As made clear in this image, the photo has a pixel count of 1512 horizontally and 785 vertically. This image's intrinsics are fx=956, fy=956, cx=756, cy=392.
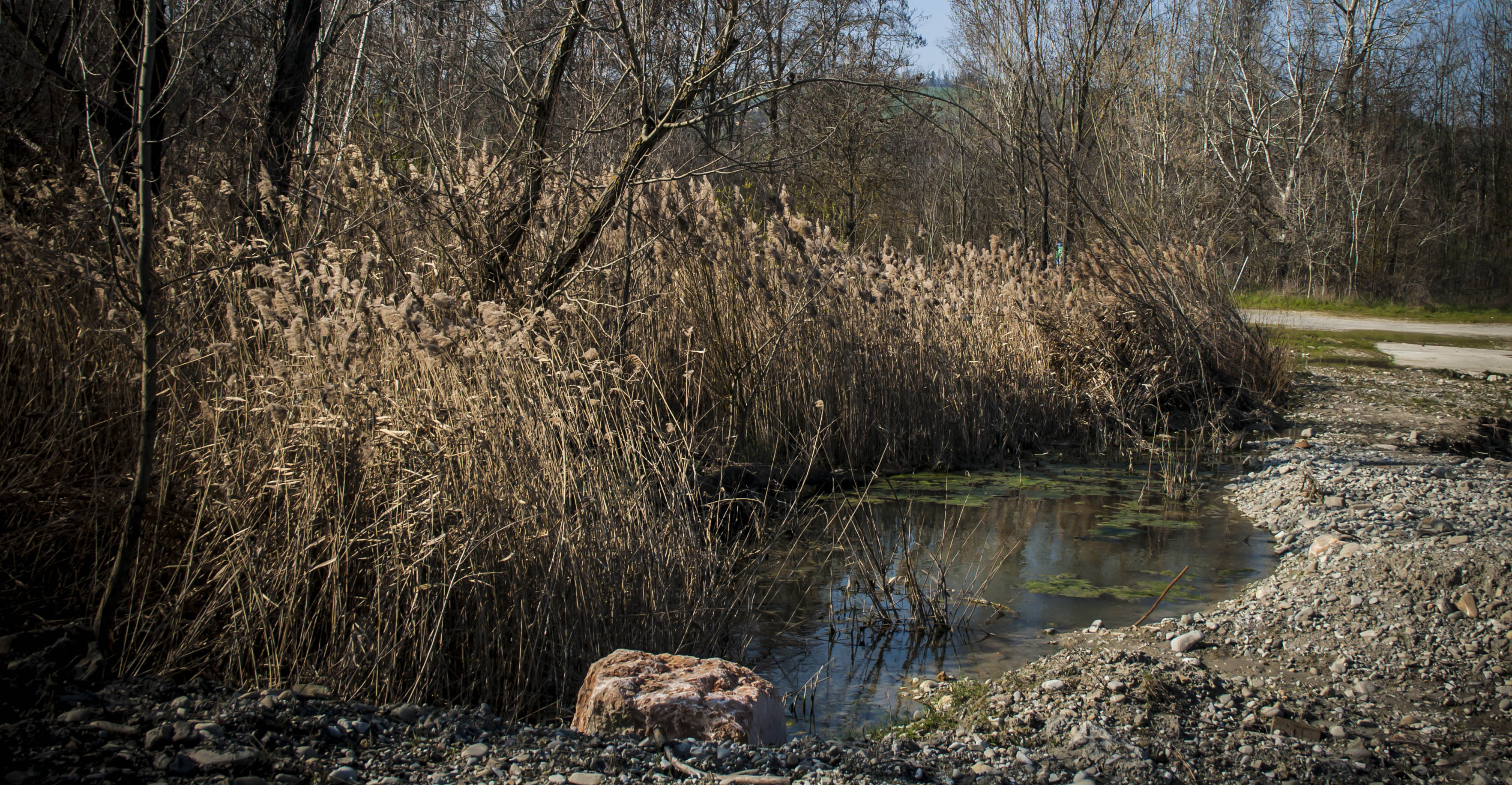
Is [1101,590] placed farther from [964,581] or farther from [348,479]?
[348,479]

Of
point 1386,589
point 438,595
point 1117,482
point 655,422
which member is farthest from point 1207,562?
point 438,595

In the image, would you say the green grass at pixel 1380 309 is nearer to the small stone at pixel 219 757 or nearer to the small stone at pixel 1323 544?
the small stone at pixel 1323 544

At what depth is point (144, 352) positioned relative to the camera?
2.76 metres

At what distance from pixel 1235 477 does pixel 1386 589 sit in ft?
10.2

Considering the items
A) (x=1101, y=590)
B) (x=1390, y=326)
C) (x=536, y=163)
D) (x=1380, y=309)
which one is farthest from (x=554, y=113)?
(x=1380, y=309)

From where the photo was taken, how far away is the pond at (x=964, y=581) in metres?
3.75

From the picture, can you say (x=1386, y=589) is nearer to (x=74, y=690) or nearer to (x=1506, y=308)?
(x=74, y=690)

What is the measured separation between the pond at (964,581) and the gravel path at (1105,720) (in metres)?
0.21

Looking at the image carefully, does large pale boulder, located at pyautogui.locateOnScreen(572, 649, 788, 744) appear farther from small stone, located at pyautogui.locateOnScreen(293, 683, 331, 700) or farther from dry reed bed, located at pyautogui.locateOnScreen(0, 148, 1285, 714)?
small stone, located at pyautogui.locateOnScreen(293, 683, 331, 700)

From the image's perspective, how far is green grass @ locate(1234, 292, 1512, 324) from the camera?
818 inches

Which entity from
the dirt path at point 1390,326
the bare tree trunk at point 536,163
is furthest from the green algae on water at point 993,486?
the dirt path at point 1390,326

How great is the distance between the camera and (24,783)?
1.99 metres

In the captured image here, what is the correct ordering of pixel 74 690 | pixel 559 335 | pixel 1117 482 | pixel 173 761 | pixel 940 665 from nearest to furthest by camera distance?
pixel 173 761
pixel 74 690
pixel 940 665
pixel 559 335
pixel 1117 482

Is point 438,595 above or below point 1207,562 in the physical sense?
above
